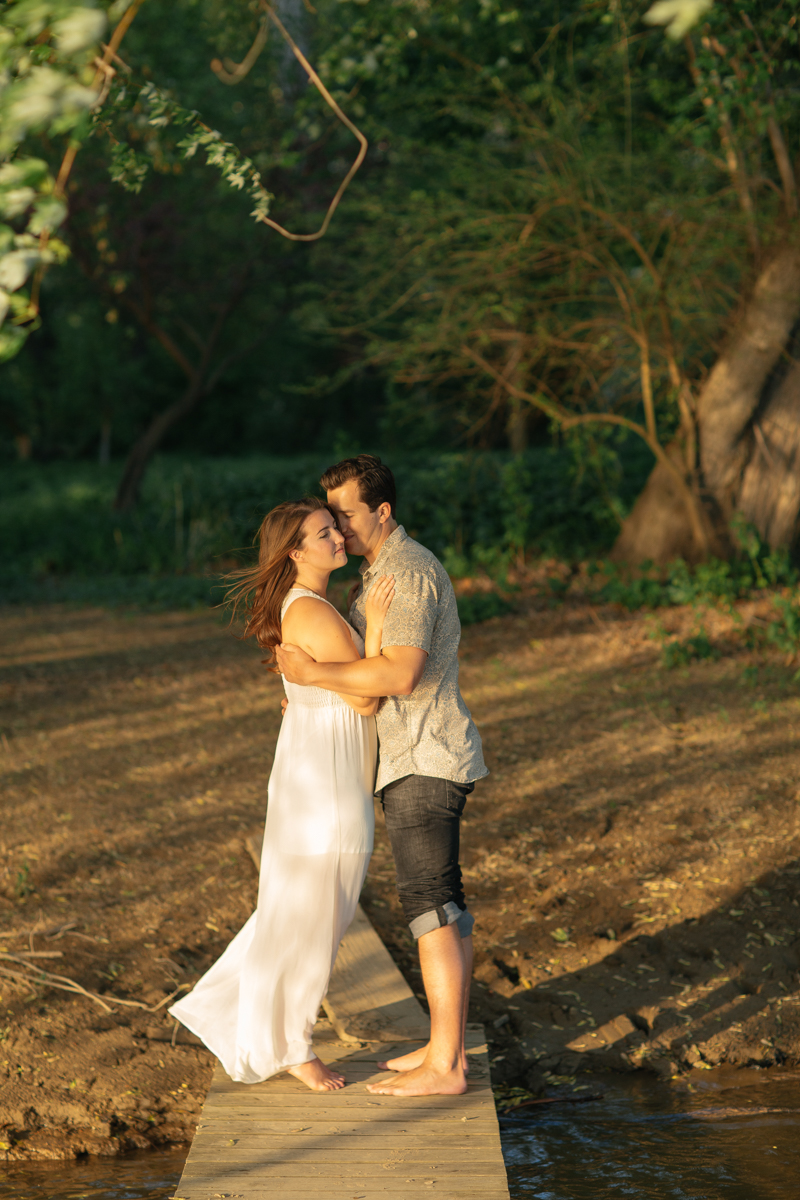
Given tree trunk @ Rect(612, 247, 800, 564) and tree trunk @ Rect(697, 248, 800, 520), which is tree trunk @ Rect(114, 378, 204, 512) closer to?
tree trunk @ Rect(612, 247, 800, 564)

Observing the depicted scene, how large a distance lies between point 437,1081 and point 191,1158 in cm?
76

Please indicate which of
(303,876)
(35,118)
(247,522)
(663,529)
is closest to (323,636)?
(303,876)

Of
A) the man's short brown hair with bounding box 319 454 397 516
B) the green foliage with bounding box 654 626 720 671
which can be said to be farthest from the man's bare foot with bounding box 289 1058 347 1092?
the green foliage with bounding box 654 626 720 671

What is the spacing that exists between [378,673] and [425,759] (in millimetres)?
325

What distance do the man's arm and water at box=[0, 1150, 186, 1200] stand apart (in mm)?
1700

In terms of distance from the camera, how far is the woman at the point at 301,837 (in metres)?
3.41

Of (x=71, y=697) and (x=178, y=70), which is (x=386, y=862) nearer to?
(x=71, y=697)

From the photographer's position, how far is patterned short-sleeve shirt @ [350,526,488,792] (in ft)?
10.8

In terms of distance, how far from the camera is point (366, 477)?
3.38 metres

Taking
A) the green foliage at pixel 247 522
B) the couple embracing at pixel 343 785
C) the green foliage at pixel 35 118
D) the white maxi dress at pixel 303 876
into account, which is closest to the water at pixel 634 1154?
the couple embracing at pixel 343 785

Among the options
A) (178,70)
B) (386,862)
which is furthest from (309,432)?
(386,862)

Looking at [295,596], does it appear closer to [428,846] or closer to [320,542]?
[320,542]

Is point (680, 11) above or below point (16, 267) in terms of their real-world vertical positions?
above

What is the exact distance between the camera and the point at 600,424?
10906 millimetres
